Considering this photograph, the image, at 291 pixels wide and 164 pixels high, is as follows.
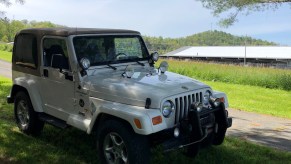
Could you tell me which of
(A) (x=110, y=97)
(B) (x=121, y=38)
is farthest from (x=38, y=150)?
(B) (x=121, y=38)

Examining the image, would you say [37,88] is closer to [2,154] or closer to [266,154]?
[2,154]

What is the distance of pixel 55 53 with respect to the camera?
6.34 m

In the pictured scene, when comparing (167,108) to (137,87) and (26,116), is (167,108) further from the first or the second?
(26,116)

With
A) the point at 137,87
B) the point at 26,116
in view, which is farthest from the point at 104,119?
the point at 26,116

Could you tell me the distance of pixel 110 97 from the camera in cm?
521

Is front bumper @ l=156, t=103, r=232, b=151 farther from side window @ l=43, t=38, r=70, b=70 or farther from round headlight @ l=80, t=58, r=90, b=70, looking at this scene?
side window @ l=43, t=38, r=70, b=70

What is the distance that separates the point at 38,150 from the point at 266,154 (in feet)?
12.9

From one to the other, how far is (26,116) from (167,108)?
346 cm

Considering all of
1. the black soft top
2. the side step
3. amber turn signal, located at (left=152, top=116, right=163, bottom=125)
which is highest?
the black soft top

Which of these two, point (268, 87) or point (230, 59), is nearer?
point (268, 87)

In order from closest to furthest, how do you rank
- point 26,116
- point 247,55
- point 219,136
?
point 219,136, point 26,116, point 247,55

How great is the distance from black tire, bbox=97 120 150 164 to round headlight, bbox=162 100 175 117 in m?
0.42

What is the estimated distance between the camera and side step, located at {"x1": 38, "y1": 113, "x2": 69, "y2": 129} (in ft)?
20.0

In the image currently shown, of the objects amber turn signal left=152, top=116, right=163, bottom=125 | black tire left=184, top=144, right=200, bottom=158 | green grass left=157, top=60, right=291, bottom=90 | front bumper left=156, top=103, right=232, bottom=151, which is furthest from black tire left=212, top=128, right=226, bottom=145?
green grass left=157, top=60, right=291, bottom=90
